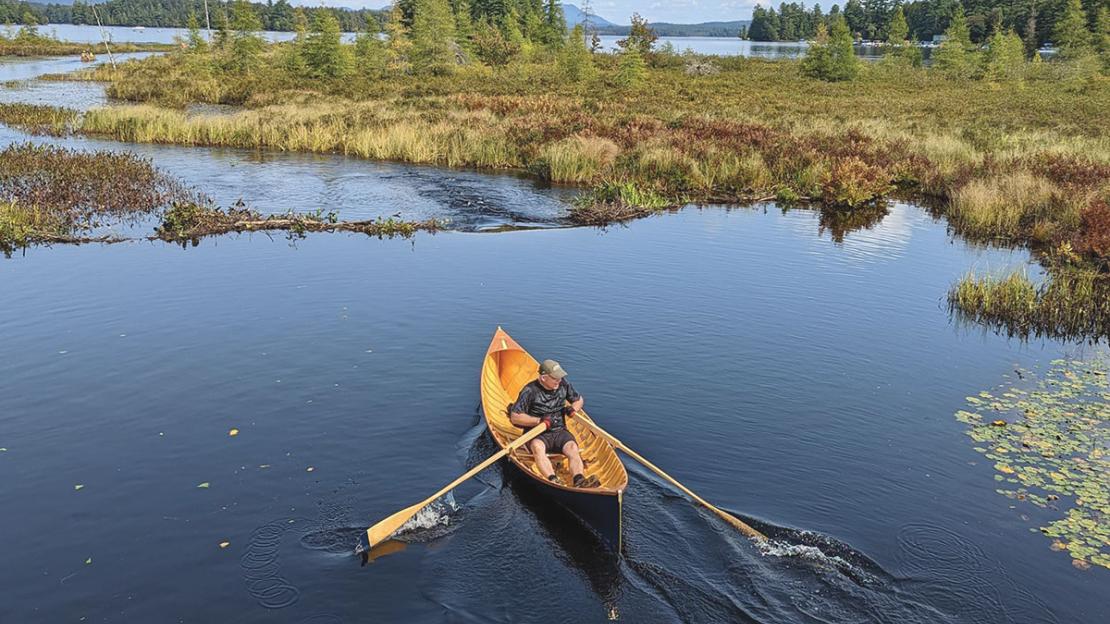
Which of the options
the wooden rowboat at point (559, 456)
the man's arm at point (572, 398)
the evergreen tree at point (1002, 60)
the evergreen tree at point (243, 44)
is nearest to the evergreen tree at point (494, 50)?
the evergreen tree at point (243, 44)

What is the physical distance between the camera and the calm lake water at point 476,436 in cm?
871

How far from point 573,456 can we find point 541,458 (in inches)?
17.8

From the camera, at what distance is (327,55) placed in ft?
224

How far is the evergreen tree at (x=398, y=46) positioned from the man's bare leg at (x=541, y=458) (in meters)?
68.7

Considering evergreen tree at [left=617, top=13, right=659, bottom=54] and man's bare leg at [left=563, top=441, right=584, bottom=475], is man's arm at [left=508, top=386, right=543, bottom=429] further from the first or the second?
evergreen tree at [left=617, top=13, right=659, bottom=54]

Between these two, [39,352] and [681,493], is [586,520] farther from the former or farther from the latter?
[39,352]

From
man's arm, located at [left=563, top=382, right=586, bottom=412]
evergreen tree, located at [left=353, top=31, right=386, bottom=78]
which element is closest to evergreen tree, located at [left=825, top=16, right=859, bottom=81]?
evergreen tree, located at [left=353, top=31, right=386, bottom=78]

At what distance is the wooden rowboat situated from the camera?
362 inches

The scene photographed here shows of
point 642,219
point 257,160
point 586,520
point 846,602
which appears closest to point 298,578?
point 586,520

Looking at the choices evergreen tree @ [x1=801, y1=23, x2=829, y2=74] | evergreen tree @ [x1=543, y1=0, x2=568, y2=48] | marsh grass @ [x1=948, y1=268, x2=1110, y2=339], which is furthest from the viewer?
evergreen tree @ [x1=543, y1=0, x2=568, y2=48]

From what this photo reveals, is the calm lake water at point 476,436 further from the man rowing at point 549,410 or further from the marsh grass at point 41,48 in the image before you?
the marsh grass at point 41,48

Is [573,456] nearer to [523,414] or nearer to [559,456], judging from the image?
[559,456]

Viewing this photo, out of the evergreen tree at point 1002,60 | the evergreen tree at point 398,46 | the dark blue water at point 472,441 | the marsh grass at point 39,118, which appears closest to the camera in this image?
the dark blue water at point 472,441

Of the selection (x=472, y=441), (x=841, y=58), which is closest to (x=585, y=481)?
(x=472, y=441)
